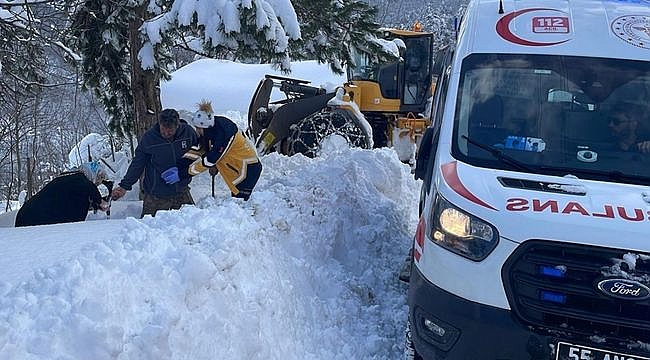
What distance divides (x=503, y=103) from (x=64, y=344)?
313 centimetres

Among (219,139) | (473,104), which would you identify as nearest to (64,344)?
(473,104)

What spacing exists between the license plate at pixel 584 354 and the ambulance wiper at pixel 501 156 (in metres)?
1.14

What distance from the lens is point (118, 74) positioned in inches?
409

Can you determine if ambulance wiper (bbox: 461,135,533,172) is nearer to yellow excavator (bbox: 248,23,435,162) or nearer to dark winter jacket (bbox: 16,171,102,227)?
dark winter jacket (bbox: 16,171,102,227)

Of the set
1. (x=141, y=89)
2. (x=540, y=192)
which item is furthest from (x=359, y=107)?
(x=540, y=192)

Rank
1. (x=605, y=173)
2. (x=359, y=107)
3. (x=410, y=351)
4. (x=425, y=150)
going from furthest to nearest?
(x=359, y=107) < (x=425, y=150) < (x=410, y=351) < (x=605, y=173)

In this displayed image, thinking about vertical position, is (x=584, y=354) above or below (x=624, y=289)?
below

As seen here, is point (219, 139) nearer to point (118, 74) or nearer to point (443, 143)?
point (443, 143)

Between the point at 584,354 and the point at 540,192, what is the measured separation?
0.88 meters

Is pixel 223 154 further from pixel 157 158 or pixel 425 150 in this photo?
pixel 425 150

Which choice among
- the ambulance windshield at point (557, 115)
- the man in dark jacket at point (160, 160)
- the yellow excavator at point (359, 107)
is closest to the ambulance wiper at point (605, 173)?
the ambulance windshield at point (557, 115)

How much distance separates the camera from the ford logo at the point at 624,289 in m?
3.05

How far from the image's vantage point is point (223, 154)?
270 inches

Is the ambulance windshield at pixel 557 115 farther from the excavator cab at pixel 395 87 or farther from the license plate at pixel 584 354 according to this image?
the excavator cab at pixel 395 87
